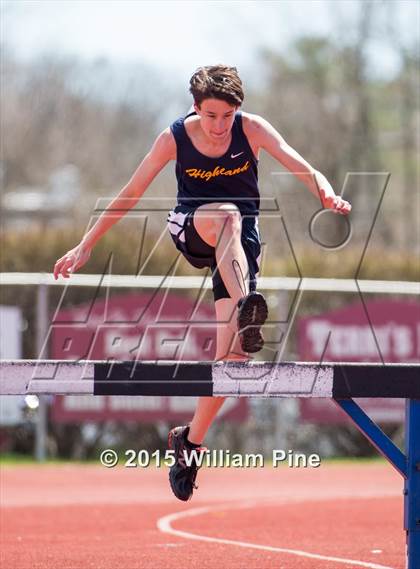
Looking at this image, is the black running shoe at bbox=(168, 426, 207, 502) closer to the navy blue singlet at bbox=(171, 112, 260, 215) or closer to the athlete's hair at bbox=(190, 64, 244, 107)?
the navy blue singlet at bbox=(171, 112, 260, 215)

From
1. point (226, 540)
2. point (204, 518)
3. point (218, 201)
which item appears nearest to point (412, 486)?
point (218, 201)

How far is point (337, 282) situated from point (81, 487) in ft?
15.1

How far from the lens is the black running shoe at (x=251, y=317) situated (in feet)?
18.2

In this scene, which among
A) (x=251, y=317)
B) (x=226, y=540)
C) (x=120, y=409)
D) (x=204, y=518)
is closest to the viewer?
(x=251, y=317)

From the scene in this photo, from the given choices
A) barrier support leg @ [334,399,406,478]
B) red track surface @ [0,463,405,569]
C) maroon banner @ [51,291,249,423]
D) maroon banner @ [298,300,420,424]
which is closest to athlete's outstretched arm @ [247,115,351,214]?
barrier support leg @ [334,399,406,478]

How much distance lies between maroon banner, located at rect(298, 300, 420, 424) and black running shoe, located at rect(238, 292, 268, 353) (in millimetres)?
9303

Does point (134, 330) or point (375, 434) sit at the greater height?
point (375, 434)

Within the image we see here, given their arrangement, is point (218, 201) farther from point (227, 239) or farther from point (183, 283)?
point (183, 283)

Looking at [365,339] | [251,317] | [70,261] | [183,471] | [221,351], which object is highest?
[70,261]

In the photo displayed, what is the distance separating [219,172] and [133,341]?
843 cm

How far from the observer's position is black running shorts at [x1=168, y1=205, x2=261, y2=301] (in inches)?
236

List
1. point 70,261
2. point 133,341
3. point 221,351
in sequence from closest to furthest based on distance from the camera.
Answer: point 70,261
point 221,351
point 133,341

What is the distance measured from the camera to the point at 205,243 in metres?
5.97

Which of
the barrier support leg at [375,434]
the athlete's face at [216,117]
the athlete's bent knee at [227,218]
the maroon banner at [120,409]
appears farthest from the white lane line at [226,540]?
the maroon banner at [120,409]
